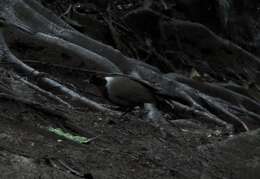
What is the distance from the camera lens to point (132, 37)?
9.23 m

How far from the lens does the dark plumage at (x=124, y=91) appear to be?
14.9 ft

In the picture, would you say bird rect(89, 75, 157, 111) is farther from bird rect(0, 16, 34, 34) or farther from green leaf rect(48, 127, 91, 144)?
bird rect(0, 16, 34, 34)

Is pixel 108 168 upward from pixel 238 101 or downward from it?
upward

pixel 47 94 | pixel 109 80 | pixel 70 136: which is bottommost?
pixel 47 94

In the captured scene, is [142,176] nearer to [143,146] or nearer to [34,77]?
[143,146]

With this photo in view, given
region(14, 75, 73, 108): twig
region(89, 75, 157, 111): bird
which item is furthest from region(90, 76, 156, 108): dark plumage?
region(14, 75, 73, 108): twig

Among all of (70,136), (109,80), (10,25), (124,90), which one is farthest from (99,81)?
(10,25)

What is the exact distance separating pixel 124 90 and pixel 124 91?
11 mm

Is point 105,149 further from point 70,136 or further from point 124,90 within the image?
point 124,90

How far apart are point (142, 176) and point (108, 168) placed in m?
0.20

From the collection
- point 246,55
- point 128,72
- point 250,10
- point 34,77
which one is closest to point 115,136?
point 34,77

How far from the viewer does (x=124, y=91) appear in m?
4.52

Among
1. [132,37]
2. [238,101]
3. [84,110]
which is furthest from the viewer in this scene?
[132,37]

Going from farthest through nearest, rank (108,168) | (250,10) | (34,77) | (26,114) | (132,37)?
1. (250,10)
2. (132,37)
3. (34,77)
4. (26,114)
5. (108,168)
